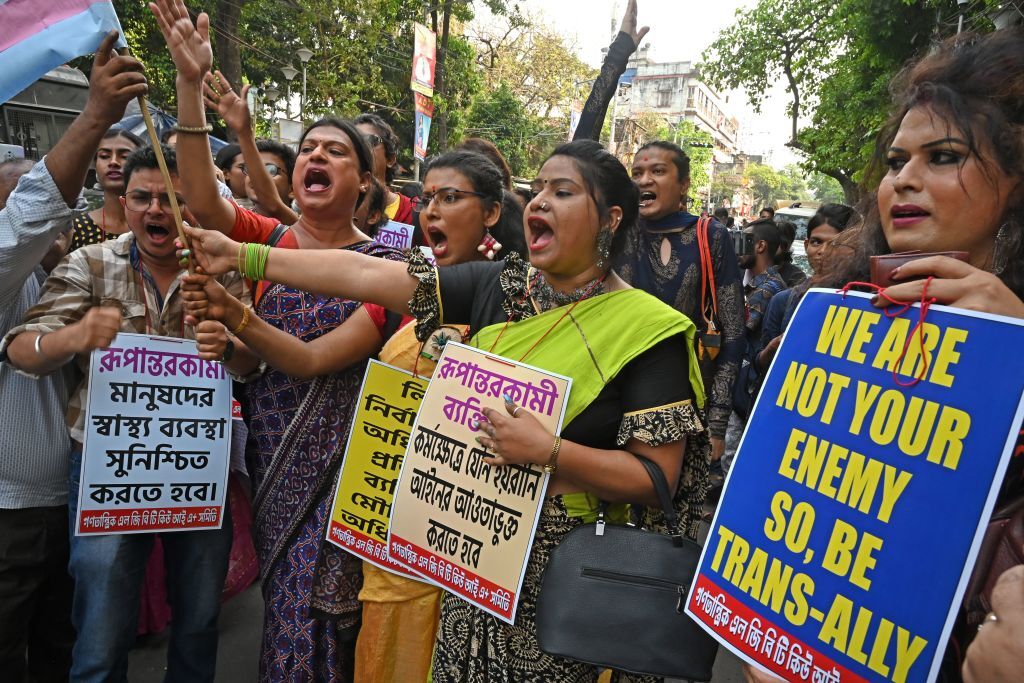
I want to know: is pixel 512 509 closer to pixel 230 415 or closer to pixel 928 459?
pixel 928 459

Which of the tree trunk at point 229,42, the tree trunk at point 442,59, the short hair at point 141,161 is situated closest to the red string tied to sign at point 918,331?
the short hair at point 141,161

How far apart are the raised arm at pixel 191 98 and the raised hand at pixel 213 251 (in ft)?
1.01

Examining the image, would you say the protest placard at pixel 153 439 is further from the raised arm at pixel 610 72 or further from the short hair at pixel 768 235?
the short hair at pixel 768 235

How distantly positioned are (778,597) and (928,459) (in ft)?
1.13

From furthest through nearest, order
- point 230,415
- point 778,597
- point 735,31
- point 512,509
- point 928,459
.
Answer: point 735,31 < point 230,415 < point 512,509 < point 778,597 < point 928,459

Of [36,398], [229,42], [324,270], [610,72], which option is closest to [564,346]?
[324,270]

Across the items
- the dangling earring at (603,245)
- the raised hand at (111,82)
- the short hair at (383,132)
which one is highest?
the short hair at (383,132)

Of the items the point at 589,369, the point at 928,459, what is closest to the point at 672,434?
the point at 589,369

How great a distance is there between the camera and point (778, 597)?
118 centimetres

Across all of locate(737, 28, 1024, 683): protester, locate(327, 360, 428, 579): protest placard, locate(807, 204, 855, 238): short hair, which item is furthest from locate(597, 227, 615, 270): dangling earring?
locate(807, 204, 855, 238): short hair

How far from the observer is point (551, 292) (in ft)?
6.40

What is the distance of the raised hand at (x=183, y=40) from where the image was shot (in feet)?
6.79

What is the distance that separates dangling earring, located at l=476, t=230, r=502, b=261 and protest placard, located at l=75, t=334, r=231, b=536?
3.42 feet

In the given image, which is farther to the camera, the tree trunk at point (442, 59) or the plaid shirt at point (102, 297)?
the tree trunk at point (442, 59)
